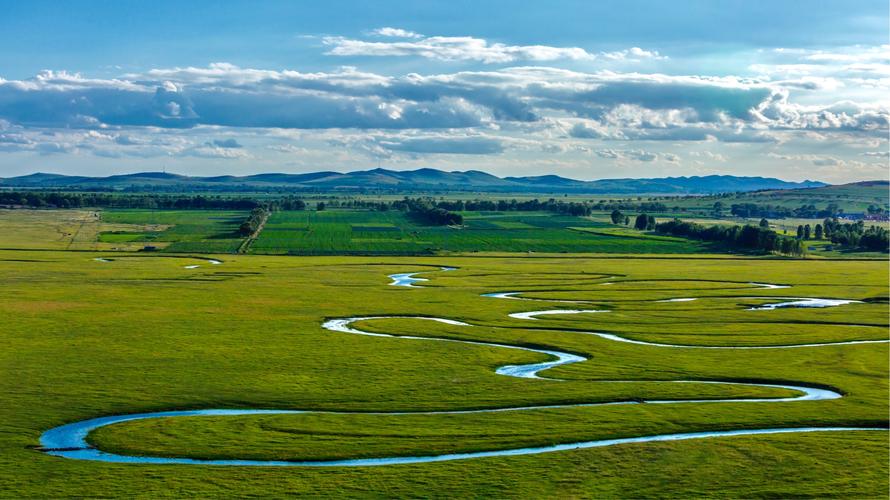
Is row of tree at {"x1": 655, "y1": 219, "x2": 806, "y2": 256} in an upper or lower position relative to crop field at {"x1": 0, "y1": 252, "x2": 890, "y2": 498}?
upper

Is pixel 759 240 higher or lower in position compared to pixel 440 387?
higher

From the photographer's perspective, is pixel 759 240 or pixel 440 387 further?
pixel 759 240

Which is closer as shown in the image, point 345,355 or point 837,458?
point 837,458

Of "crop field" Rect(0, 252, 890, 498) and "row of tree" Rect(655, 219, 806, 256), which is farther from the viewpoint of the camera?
"row of tree" Rect(655, 219, 806, 256)

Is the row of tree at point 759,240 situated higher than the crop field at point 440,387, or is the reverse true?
the row of tree at point 759,240

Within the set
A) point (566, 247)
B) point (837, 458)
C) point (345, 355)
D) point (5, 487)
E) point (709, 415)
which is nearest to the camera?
point (5, 487)

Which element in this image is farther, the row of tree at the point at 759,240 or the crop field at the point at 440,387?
the row of tree at the point at 759,240

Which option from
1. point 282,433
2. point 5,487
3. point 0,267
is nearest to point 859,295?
point 282,433

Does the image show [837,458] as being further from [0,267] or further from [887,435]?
[0,267]
